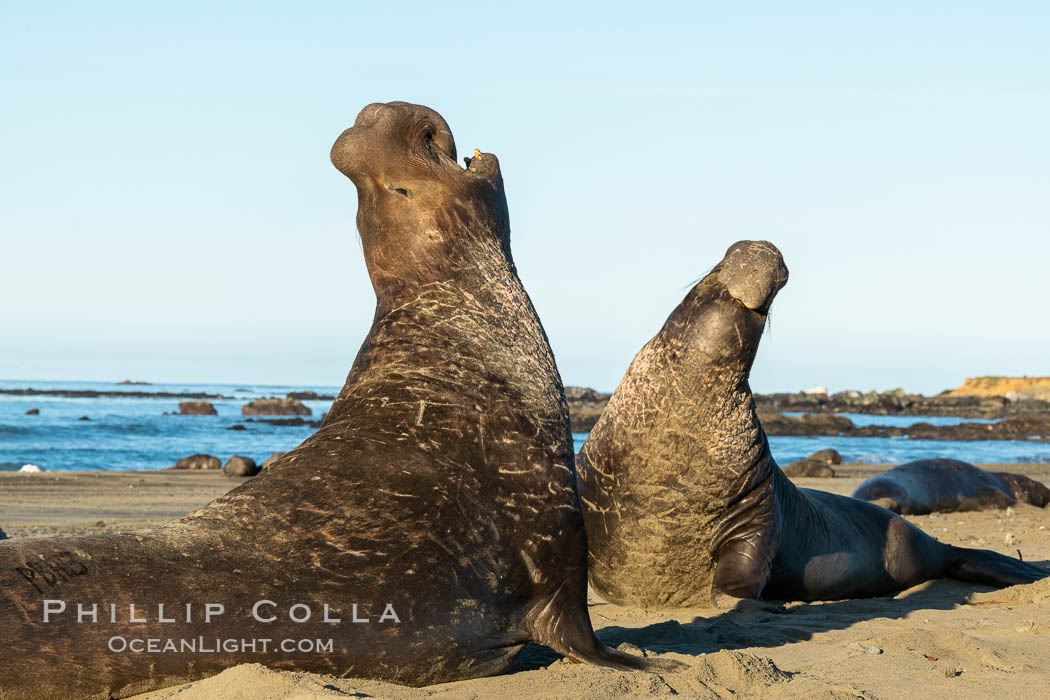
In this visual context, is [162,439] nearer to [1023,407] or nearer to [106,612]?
[106,612]

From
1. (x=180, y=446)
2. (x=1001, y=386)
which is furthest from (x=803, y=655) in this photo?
(x=1001, y=386)

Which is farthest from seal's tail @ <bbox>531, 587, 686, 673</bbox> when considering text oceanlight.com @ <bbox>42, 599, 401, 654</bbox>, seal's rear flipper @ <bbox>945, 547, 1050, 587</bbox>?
seal's rear flipper @ <bbox>945, 547, 1050, 587</bbox>

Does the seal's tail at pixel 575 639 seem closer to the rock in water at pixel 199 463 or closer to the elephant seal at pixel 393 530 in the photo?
the elephant seal at pixel 393 530

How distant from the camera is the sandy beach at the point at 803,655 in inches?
132

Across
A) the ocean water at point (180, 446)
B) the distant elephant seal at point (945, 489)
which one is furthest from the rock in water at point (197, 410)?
the distant elephant seal at point (945, 489)

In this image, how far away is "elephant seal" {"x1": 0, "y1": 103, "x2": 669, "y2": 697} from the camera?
3027 millimetres

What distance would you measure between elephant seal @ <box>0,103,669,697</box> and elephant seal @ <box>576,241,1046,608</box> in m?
2.14

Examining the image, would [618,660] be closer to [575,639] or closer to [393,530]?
[575,639]

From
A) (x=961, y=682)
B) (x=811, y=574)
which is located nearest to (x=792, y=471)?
(x=811, y=574)

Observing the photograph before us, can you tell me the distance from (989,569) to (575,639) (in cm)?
447

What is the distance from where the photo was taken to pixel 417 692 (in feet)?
10.9

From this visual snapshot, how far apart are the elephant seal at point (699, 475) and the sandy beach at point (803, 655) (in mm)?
220

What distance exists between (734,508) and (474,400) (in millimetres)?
2782

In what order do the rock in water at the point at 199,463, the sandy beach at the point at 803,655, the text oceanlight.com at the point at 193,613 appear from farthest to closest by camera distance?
the rock in water at the point at 199,463
the sandy beach at the point at 803,655
the text oceanlight.com at the point at 193,613
